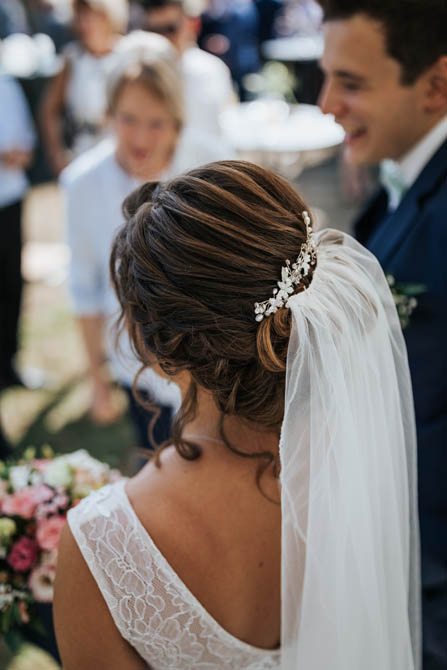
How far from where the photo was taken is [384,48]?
183cm

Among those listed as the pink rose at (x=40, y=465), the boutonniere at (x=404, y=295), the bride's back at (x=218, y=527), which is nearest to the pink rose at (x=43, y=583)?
the pink rose at (x=40, y=465)

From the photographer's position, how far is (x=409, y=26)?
5.91 feet

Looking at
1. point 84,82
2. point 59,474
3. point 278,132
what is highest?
point 84,82

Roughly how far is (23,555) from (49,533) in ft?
0.32

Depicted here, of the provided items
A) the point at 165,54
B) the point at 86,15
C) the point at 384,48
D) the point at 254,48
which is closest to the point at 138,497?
the point at 384,48

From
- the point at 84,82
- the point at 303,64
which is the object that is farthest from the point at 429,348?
the point at 303,64

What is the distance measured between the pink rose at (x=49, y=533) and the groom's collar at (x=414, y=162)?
1.42 m

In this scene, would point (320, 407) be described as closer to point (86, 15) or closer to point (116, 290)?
point (116, 290)

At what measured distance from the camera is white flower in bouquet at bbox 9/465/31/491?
6.07ft

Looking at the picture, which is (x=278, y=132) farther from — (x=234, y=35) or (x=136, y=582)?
(x=136, y=582)

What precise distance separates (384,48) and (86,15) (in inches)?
125

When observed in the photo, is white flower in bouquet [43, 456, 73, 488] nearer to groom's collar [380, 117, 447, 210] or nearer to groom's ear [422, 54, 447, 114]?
groom's collar [380, 117, 447, 210]

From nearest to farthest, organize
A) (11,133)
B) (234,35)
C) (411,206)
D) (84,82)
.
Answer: (411,206) → (11,133) → (84,82) → (234,35)

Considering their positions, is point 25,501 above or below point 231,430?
below
